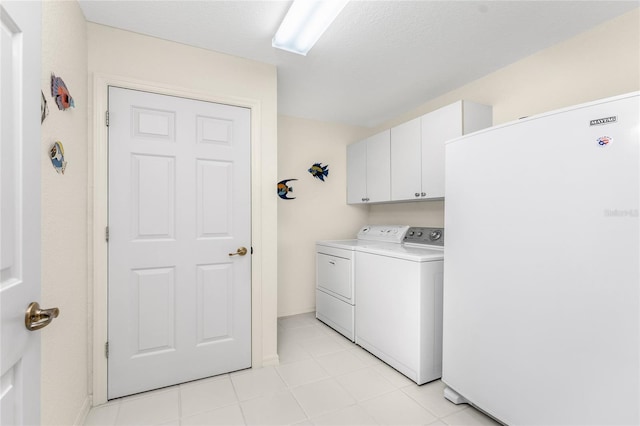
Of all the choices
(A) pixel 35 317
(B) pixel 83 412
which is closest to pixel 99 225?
(B) pixel 83 412

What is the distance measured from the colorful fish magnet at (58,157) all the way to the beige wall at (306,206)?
2.11 meters

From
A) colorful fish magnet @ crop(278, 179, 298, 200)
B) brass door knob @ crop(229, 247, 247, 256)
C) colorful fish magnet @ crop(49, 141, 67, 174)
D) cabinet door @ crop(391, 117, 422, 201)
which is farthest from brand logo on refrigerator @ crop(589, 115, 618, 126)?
colorful fish magnet @ crop(278, 179, 298, 200)

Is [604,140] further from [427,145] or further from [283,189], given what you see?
[283,189]

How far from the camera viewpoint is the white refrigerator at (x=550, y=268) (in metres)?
1.14

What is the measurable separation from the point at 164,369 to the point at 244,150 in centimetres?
167

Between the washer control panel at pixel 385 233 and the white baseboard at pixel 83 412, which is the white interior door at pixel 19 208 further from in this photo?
the washer control panel at pixel 385 233

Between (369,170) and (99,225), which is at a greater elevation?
(369,170)

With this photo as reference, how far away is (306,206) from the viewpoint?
3.52 m

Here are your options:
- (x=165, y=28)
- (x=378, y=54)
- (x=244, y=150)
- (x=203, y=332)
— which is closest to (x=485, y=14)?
(x=378, y=54)

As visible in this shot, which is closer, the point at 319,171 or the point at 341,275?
the point at 341,275

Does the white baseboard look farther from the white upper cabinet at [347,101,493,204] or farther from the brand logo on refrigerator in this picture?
the brand logo on refrigerator

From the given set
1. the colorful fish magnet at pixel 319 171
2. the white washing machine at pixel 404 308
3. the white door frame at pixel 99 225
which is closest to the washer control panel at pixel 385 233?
the white washing machine at pixel 404 308

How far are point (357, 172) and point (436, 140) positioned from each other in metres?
1.23

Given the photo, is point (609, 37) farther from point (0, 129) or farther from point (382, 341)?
point (0, 129)
